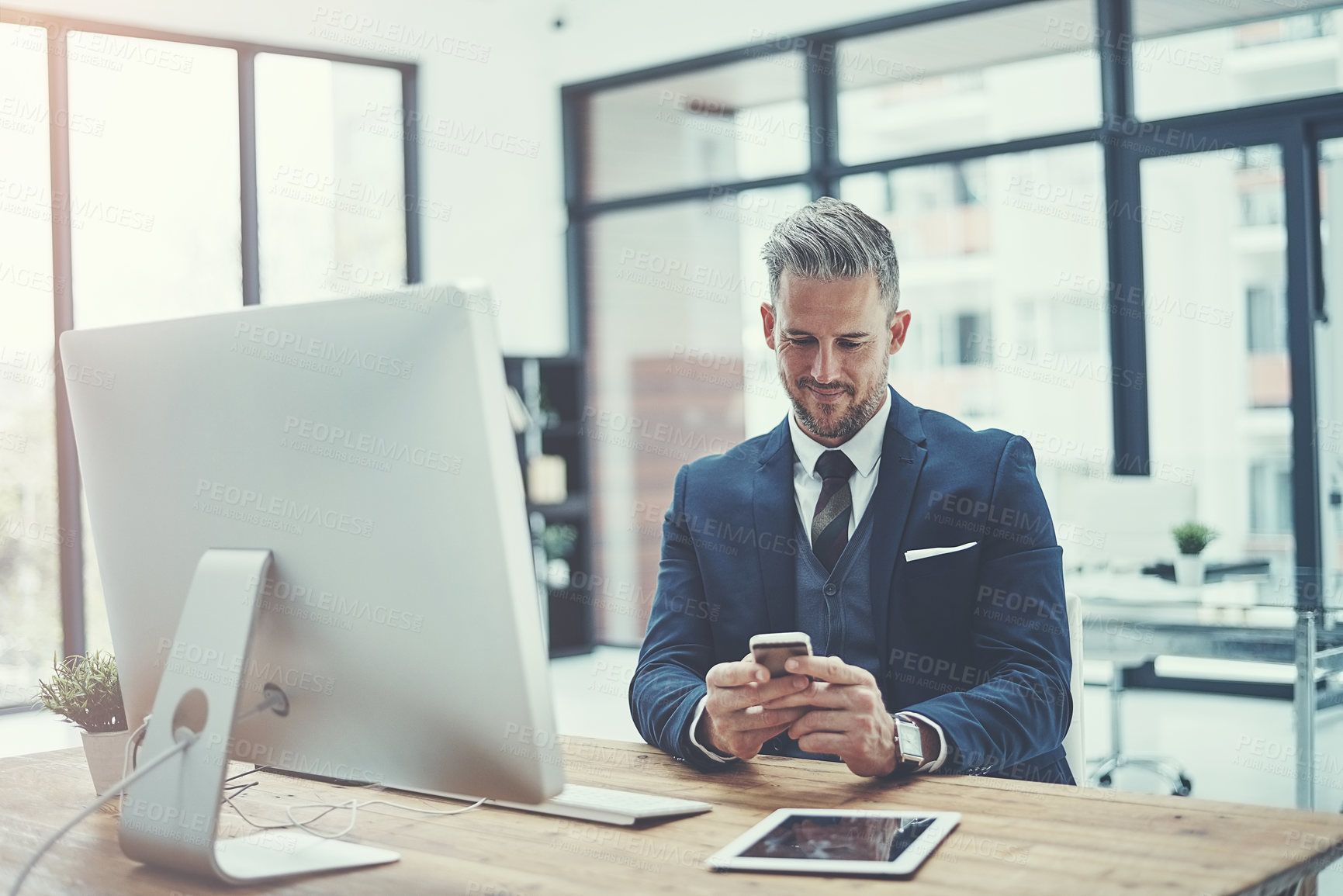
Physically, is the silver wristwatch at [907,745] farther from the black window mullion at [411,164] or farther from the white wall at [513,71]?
the black window mullion at [411,164]

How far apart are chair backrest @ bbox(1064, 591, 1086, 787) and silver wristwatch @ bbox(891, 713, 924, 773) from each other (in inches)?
13.9

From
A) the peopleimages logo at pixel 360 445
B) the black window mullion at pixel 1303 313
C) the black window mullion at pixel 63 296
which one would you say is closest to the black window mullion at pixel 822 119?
the black window mullion at pixel 1303 313

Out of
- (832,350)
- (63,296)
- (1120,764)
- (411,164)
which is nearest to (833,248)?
(832,350)

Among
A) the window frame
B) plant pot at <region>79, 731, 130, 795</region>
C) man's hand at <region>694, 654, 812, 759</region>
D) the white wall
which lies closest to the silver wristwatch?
man's hand at <region>694, 654, 812, 759</region>

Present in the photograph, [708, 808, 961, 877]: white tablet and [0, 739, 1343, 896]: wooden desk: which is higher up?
[708, 808, 961, 877]: white tablet

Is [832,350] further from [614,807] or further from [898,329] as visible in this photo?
[614,807]

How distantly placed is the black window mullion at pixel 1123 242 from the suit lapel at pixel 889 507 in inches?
157

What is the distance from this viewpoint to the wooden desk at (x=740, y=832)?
3.63 ft

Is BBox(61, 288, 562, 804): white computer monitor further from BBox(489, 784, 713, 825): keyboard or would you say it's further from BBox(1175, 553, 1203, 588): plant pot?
BBox(1175, 553, 1203, 588): plant pot

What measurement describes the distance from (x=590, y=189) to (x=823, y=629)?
5.78m

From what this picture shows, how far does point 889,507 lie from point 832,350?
0.74ft

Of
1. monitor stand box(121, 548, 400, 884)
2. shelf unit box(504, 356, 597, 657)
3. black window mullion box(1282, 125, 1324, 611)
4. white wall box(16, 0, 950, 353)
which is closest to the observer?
monitor stand box(121, 548, 400, 884)

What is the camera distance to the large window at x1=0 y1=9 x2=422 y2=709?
554cm

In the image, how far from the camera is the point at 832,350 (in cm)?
177
